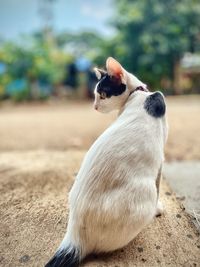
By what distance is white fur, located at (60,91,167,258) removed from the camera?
61.6 inches

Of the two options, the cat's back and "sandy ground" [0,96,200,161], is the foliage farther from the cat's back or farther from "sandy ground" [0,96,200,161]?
the cat's back

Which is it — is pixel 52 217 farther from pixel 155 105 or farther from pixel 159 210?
pixel 155 105

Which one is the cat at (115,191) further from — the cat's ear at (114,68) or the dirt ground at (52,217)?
the cat's ear at (114,68)

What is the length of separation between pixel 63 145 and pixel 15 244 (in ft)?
8.51

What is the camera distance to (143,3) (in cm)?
1138

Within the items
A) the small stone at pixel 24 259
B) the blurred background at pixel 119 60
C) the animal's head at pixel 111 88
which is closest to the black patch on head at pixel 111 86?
the animal's head at pixel 111 88

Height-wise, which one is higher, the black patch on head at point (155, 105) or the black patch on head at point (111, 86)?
the black patch on head at point (111, 86)

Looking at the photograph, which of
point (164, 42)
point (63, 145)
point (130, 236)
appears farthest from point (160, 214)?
point (164, 42)

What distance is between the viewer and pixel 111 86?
6.03ft

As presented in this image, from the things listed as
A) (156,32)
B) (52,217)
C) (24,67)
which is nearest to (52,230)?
(52,217)

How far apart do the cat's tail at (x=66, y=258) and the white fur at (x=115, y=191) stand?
24mm

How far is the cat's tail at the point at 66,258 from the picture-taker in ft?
4.96

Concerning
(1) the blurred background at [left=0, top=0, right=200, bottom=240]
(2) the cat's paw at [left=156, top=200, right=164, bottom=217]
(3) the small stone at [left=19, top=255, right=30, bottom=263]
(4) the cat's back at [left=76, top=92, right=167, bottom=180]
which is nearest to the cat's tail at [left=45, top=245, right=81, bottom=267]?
(3) the small stone at [left=19, top=255, right=30, bottom=263]

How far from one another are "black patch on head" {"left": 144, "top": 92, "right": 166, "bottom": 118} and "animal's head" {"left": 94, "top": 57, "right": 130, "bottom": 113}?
15 centimetres
